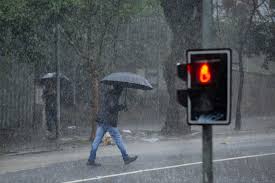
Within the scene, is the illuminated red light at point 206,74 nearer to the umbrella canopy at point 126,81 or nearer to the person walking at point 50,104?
the umbrella canopy at point 126,81

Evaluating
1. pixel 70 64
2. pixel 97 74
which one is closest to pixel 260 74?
pixel 70 64

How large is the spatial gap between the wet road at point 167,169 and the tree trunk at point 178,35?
4.50 m

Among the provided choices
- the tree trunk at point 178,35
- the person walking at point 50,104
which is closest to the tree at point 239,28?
the tree trunk at point 178,35

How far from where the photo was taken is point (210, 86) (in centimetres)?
650

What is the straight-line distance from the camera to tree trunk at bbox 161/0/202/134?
1980cm

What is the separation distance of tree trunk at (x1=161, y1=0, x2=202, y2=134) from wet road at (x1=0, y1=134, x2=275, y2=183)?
4498 mm

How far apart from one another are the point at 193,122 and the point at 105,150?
30.4ft

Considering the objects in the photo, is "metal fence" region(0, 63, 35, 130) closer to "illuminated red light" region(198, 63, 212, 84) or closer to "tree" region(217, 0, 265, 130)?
"tree" region(217, 0, 265, 130)

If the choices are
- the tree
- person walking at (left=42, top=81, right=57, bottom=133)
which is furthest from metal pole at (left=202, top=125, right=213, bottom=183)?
the tree

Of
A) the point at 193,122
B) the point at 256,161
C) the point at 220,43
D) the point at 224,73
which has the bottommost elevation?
the point at 256,161

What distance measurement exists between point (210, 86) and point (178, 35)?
13.8 m

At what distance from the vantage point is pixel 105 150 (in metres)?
15.7

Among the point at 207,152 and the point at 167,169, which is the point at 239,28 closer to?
the point at 167,169

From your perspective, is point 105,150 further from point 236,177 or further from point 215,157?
point 236,177
